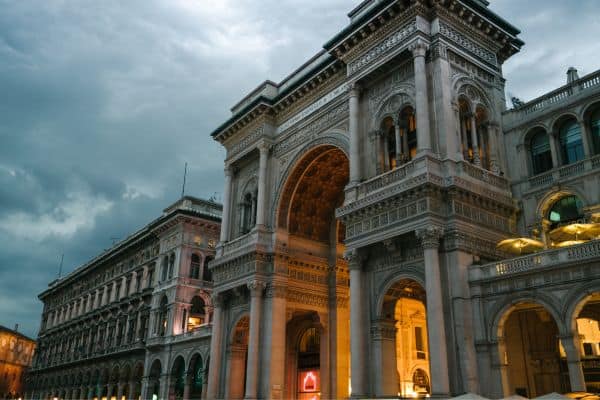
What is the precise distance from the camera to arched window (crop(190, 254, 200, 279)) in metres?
55.3

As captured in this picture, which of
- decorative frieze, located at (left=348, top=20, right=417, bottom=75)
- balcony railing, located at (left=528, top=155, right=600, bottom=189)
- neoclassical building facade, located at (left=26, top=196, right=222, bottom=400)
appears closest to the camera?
balcony railing, located at (left=528, top=155, right=600, bottom=189)

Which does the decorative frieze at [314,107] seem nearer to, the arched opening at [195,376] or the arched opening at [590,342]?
the arched opening at [590,342]

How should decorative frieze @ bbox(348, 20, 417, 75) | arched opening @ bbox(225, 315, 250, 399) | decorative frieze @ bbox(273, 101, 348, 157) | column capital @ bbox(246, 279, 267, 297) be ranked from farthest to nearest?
arched opening @ bbox(225, 315, 250, 399) → column capital @ bbox(246, 279, 267, 297) → decorative frieze @ bbox(273, 101, 348, 157) → decorative frieze @ bbox(348, 20, 417, 75)

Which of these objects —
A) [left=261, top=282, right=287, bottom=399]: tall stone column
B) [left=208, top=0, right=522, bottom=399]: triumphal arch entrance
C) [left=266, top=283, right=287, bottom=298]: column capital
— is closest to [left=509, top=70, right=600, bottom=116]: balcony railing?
[left=208, top=0, right=522, bottom=399]: triumphal arch entrance

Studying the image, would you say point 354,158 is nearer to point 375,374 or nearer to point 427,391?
point 375,374

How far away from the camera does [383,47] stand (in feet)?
99.6

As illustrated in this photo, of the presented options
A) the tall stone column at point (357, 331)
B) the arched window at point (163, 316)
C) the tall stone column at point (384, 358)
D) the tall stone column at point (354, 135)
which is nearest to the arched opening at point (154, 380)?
the arched window at point (163, 316)

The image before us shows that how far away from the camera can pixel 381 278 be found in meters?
27.8

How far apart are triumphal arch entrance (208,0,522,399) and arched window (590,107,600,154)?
4187 mm

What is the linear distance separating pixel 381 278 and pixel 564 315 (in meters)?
8.72

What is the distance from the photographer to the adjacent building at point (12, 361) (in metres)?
110

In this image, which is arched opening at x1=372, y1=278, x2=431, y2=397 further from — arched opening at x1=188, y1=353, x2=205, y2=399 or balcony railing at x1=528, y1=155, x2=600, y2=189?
arched opening at x1=188, y1=353, x2=205, y2=399

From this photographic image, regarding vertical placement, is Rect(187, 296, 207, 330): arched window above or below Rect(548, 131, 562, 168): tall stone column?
below

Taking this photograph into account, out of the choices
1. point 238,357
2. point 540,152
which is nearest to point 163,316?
point 238,357
